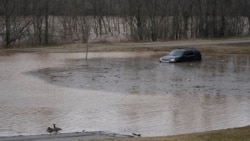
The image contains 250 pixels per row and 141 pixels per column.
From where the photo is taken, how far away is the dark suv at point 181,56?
52.8m

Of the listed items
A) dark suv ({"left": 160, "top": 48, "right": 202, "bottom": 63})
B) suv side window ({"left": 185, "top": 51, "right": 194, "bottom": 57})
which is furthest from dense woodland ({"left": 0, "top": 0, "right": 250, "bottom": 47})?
suv side window ({"left": 185, "top": 51, "right": 194, "bottom": 57})

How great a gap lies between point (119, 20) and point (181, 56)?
4400cm

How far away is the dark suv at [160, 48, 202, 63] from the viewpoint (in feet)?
173

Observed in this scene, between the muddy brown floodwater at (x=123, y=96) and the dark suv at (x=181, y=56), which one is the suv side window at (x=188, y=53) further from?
the muddy brown floodwater at (x=123, y=96)

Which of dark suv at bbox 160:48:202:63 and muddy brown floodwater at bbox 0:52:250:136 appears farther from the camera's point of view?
dark suv at bbox 160:48:202:63

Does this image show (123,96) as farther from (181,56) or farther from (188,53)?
(188,53)

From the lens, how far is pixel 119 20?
96312mm

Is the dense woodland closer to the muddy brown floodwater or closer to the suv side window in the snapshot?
the muddy brown floodwater

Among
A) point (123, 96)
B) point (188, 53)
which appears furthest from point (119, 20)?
point (123, 96)

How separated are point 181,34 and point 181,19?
296 cm

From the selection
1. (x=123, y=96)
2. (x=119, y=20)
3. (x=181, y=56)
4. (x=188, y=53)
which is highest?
(x=119, y=20)

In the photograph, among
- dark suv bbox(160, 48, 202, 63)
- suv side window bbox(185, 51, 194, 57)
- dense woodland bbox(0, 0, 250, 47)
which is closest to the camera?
dark suv bbox(160, 48, 202, 63)

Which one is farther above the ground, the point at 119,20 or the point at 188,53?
the point at 119,20

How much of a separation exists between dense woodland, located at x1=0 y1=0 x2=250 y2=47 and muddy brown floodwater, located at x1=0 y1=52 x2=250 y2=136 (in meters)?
25.0
